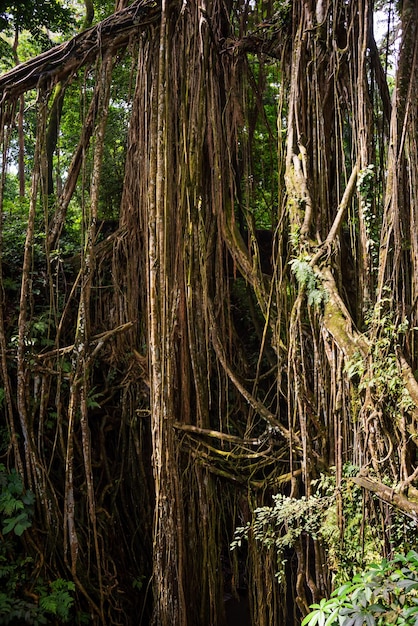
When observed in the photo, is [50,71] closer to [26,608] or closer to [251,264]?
[251,264]

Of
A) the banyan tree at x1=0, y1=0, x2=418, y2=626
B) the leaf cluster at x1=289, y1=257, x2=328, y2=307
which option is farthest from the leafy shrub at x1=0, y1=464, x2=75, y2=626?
the leaf cluster at x1=289, y1=257, x2=328, y2=307

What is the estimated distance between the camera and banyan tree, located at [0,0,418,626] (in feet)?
7.52

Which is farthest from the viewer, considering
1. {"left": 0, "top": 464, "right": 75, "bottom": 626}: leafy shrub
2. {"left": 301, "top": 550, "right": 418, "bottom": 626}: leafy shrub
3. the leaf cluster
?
{"left": 0, "top": 464, "right": 75, "bottom": 626}: leafy shrub

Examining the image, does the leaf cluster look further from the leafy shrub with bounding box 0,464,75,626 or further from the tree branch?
the leafy shrub with bounding box 0,464,75,626

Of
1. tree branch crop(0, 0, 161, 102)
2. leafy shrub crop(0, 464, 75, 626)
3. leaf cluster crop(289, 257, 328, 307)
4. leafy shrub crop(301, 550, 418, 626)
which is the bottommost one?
leafy shrub crop(0, 464, 75, 626)

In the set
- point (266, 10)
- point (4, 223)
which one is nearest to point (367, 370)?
point (266, 10)

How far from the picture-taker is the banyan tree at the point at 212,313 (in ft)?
7.52

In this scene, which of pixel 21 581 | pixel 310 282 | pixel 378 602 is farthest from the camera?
pixel 21 581

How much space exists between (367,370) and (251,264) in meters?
1.49

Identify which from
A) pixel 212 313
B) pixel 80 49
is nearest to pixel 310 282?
pixel 212 313

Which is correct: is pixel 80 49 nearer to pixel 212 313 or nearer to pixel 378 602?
pixel 212 313

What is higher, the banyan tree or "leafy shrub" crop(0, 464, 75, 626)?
the banyan tree

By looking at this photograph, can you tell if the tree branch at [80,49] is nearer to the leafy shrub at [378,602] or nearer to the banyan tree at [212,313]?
the banyan tree at [212,313]

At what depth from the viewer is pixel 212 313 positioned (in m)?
3.42
